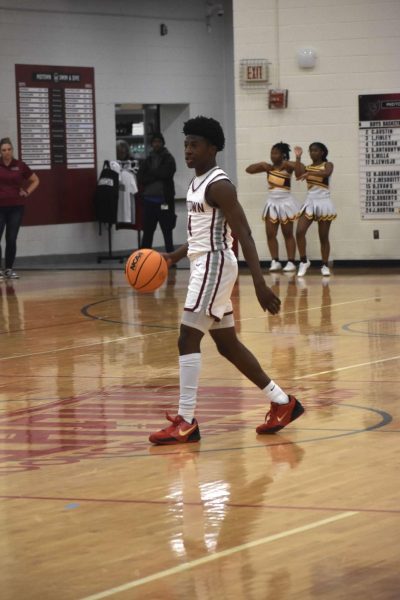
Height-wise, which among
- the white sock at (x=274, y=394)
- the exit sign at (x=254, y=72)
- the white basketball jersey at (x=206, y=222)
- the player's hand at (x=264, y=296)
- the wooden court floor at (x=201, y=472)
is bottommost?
the wooden court floor at (x=201, y=472)

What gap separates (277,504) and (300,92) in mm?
14227

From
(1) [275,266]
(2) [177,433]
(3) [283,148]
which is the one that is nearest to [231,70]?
(3) [283,148]

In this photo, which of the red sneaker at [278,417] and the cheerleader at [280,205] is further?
the cheerleader at [280,205]

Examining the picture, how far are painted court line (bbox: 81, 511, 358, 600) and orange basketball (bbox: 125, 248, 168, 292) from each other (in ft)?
9.17

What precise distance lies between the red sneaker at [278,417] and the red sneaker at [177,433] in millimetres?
423

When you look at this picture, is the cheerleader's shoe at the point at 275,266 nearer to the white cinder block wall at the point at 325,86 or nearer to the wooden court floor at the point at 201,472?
the white cinder block wall at the point at 325,86

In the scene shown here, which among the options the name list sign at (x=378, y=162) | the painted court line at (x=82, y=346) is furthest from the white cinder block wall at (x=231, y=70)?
the painted court line at (x=82, y=346)

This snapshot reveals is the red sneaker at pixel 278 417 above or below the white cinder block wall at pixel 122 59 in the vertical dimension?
below

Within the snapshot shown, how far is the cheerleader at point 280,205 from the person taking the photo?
18.8m

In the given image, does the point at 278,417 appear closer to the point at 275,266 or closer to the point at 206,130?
the point at 206,130

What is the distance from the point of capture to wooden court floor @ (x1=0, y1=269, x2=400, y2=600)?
15.4 ft

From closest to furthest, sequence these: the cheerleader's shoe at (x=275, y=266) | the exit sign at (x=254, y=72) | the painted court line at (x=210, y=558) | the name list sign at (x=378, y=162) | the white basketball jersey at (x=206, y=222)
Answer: the painted court line at (x=210, y=558) → the white basketball jersey at (x=206, y=222) → the cheerleader's shoe at (x=275, y=266) → the name list sign at (x=378, y=162) → the exit sign at (x=254, y=72)

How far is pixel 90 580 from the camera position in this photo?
4.66 meters

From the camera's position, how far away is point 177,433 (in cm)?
713
